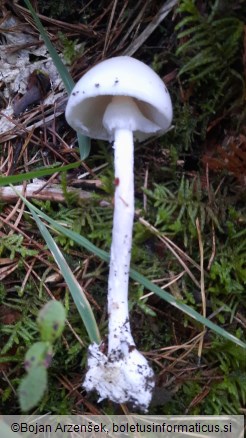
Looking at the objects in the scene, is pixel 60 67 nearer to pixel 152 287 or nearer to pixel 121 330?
pixel 152 287

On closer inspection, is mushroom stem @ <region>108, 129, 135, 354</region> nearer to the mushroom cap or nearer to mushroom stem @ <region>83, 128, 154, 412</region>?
mushroom stem @ <region>83, 128, 154, 412</region>

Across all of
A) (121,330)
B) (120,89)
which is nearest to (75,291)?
(121,330)

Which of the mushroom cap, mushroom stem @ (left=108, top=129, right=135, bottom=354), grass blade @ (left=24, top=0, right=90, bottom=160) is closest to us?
the mushroom cap

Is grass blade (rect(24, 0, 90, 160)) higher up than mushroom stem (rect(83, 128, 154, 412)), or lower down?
higher up

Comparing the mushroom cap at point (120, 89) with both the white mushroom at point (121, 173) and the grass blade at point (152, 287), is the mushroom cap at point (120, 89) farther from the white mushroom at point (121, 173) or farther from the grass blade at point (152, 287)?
the grass blade at point (152, 287)

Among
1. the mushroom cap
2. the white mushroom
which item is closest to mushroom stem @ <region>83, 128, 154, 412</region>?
the white mushroom

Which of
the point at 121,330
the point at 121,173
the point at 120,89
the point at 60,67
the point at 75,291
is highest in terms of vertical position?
the point at 60,67

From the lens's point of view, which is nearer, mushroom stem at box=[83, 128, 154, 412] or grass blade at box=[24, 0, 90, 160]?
mushroom stem at box=[83, 128, 154, 412]
